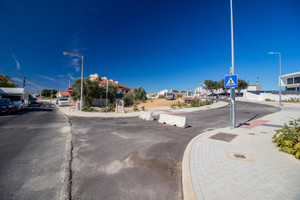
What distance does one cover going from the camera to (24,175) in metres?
3.13

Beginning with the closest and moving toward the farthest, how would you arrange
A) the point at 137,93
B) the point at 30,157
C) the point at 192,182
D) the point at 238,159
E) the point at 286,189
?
1. the point at 286,189
2. the point at 192,182
3. the point at 238,159
4. the point at 30,157
5. the point at 137,93

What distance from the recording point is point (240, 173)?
3.01m

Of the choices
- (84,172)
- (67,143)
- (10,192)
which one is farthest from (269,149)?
(67,143)

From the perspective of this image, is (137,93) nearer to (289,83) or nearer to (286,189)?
(286,189)

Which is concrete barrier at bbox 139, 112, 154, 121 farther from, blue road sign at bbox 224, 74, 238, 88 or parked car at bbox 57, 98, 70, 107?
parked car at bbox 57, 98, 70, 107

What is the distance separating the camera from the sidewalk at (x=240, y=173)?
240cm

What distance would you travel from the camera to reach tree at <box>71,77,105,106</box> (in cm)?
2162

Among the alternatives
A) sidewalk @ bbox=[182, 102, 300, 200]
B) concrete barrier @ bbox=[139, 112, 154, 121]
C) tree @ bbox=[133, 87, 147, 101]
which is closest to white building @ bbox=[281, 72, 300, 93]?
tree @ bbox=[133, 87, 147, 101]

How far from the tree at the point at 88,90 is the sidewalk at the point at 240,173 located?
20.8m

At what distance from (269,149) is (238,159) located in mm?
1626

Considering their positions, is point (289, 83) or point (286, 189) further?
point (289, 83)

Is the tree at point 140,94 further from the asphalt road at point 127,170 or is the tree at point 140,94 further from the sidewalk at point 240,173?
the sidewalk at point 240,173

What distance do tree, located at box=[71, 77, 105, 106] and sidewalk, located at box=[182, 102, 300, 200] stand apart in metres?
20.8

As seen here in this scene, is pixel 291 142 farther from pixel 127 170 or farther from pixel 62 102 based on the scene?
pixel 62 102
